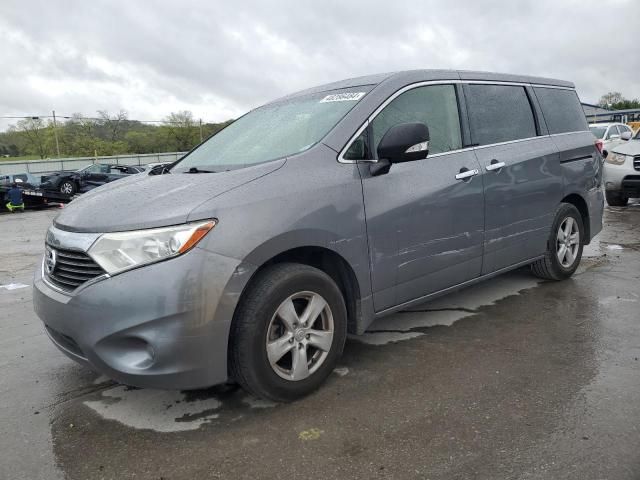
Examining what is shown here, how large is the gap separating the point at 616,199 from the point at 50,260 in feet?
35.1

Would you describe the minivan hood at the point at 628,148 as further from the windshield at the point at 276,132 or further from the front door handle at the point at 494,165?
the windshield at the point at 276,132

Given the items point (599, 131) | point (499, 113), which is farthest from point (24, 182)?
point (599, 131)

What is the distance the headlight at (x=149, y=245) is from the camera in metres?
2.38

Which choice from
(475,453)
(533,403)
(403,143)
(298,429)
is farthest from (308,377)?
(403,143)

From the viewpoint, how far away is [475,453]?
7.61 feet

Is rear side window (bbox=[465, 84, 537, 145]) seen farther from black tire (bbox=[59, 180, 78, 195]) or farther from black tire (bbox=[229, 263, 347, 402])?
black tire (bbox=[59, 180, 78, 195])

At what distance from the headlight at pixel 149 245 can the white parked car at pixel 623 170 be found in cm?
966

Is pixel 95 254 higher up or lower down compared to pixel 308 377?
higher up

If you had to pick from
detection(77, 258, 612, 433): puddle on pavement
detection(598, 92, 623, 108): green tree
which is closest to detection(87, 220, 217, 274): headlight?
detection(77, 258, 612, 433): puddle on pavement

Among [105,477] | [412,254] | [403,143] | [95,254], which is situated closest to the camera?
[105,477]

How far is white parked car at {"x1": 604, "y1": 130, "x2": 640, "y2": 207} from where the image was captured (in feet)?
31.6

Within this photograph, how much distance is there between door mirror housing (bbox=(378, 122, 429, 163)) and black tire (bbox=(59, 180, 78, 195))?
18.5 m

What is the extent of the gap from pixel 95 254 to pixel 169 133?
65703mm

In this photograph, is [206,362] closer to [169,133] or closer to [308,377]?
[308,377]
